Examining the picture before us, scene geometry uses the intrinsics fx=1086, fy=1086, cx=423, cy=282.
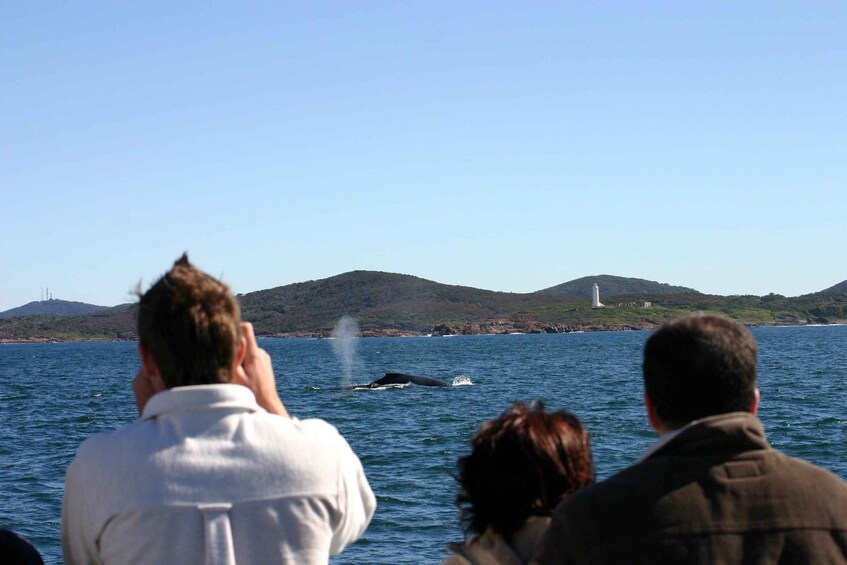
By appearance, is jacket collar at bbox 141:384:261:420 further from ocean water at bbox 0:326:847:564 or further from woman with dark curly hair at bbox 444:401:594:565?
→ ocean water at bbox 0:326:847:564

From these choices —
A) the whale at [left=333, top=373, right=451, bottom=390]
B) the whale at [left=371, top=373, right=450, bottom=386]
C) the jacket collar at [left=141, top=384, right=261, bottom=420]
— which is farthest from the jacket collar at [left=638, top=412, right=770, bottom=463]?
the whale at [left=371, top=373, right=450, bottom=386]

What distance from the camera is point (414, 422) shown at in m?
37.8

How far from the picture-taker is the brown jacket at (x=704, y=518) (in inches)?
131

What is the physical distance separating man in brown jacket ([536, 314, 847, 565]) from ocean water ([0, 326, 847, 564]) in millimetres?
10252

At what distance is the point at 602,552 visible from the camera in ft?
11.0

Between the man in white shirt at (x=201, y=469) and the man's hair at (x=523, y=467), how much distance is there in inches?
18.0

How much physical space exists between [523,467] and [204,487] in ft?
3.41

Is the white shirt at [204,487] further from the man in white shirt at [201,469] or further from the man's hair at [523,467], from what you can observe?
the man's hair at [523,467]

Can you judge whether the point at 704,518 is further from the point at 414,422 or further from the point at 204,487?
the point at 414,422

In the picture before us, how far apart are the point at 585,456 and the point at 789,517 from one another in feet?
2.19

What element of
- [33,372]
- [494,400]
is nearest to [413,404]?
[494,400]

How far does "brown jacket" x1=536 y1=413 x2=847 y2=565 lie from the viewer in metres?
3.33

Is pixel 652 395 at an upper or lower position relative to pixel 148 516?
upper

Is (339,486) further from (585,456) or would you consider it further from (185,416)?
(585,456)
